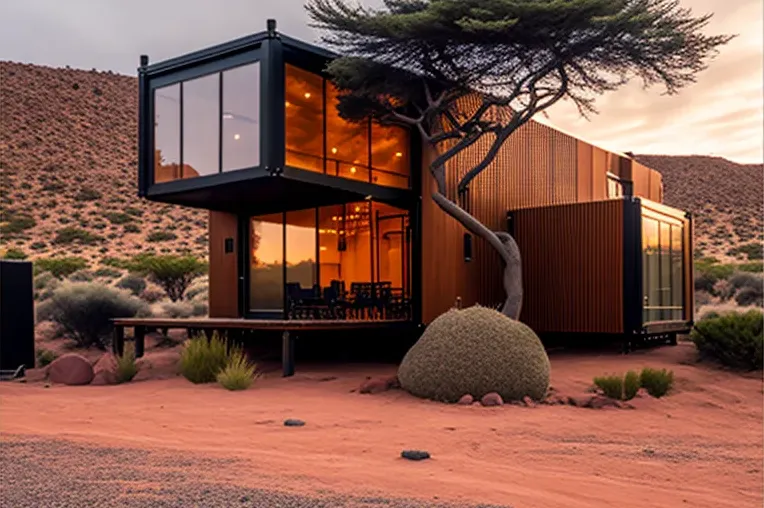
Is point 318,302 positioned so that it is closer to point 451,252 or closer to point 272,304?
point 272,304

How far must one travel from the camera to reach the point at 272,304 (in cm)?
1458

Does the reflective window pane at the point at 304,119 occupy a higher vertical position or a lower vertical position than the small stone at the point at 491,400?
higher

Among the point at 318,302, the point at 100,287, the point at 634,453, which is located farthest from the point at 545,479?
the point at 100,287

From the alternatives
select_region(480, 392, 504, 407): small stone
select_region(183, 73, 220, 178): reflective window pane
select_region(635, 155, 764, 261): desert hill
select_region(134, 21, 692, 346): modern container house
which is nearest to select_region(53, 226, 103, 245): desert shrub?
select_region(134, 21, 692, 346): modern container house

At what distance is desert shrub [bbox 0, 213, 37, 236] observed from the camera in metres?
37.3

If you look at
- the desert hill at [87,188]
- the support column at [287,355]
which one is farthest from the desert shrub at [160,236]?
the support column at [287,355]

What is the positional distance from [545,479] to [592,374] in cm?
631

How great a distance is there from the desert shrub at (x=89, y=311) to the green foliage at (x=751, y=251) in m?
38.9

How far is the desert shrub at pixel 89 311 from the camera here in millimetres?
15648

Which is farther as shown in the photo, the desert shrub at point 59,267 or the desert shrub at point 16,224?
the desert shrub at point 16,224

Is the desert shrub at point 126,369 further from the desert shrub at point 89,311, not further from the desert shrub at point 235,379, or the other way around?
the desert shrub at point 89,311

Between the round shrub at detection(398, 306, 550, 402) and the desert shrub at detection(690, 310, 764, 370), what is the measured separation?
15.9 feet

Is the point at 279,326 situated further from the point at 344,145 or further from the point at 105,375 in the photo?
the point at 344,145

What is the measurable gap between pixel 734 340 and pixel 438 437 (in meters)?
7.95
